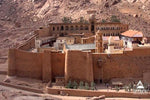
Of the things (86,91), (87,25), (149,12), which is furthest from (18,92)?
(149,12)

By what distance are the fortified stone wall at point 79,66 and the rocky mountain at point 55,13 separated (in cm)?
2406

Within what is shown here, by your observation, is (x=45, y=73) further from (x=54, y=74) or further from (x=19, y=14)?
(x=19, y=14)

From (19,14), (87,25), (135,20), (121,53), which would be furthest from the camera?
(19,14)

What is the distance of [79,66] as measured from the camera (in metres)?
30.9

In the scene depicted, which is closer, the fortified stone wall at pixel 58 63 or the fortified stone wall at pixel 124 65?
the fortified stone wall at pixel 124 65

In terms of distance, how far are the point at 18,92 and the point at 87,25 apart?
1932 cm

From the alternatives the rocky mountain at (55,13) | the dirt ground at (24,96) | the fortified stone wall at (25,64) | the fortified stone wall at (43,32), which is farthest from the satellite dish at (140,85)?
the rocky mountain at (55,13)

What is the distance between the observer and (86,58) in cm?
→ 3094

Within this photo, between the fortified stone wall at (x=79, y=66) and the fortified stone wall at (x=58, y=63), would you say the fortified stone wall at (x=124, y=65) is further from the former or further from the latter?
the fortified stone wall at (x=58, y=63)

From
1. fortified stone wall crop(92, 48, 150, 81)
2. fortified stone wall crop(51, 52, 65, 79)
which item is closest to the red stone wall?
fortified stone wall crop(51, 52, 65, 79)

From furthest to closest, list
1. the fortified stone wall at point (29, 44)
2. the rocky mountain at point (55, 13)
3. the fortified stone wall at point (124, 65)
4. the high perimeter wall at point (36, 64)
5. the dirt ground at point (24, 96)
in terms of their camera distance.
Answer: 1. the rocky mountain at point (55, 13)
2. the fortified stone wall at point (29, 44)
3. the high perimeter wall at point (36, 64)
4. the fortified stone wall at point (124, 65)
5. the dirt ground at point (24, 96)

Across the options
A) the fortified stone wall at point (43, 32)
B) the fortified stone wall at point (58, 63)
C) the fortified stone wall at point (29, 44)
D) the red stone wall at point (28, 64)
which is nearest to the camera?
the fortified stone wall at point (58, 63)

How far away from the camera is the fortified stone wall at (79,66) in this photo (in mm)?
30853

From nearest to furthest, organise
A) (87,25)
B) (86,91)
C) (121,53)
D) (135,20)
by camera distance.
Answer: (86,91), (121,53), (87,25), (135,20)
